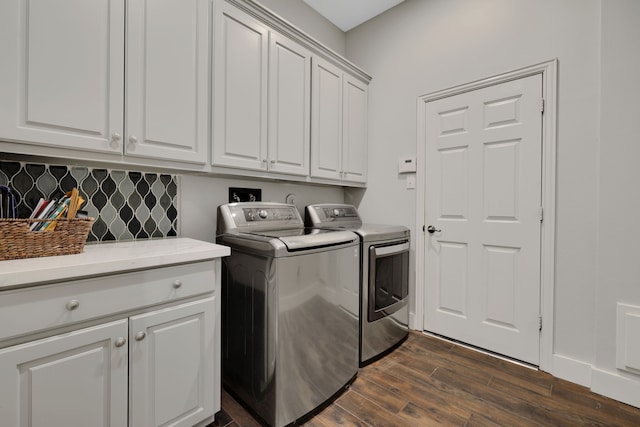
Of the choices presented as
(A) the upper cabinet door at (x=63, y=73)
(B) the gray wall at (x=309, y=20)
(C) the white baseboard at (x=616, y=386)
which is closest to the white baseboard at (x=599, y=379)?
(C) the white baseboard at (x=616, y=386)

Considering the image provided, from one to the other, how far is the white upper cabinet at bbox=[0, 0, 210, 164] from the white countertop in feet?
1.56

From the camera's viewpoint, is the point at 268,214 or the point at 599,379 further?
the point at 268,214

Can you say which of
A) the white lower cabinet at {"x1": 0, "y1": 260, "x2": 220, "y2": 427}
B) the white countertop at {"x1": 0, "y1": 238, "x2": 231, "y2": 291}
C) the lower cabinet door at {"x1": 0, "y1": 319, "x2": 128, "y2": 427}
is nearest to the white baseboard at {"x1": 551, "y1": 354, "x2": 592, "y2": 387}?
the white lower cabinet at {"x1": 0, "y1": 260, "x2": 220, "y2": 427}

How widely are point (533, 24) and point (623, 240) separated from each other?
153 cm

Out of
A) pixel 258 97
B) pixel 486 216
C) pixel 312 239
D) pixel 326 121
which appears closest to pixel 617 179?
pixel 486 216

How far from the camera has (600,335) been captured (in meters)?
1.70

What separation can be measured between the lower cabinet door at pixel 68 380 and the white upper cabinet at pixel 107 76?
78 centimetres

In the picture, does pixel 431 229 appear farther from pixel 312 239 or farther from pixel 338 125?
pixel 312 239

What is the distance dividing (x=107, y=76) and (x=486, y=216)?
2.49 m

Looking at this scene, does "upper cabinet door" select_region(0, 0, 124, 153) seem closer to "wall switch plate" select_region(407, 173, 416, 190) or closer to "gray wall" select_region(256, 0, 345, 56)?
"gray wall" select_region(256, 0, 345, 56)

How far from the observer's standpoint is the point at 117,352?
105 centimetres

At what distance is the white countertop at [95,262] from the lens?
848 mm

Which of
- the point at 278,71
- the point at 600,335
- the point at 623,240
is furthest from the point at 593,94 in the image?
the point at 278,71

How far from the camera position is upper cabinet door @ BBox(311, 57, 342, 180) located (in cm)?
229
